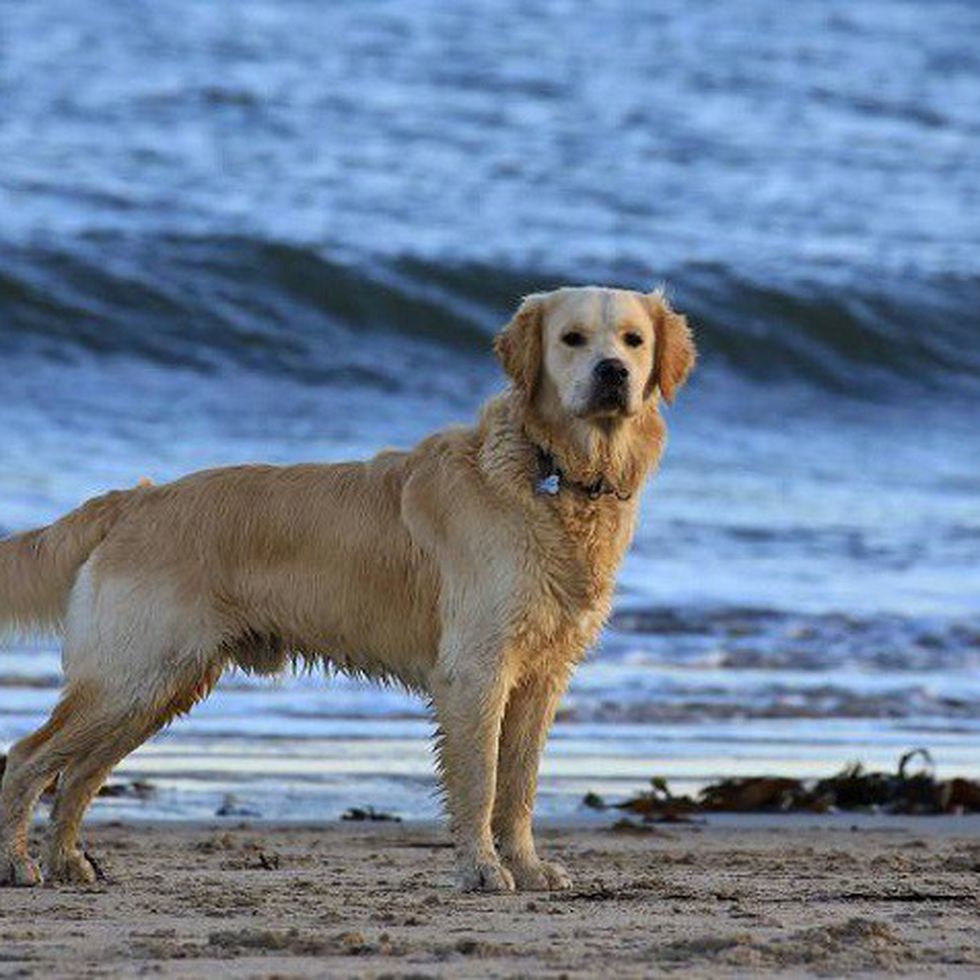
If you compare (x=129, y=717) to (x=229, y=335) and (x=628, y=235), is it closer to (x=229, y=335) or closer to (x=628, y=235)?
(x=229, y=335)

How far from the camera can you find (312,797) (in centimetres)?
760

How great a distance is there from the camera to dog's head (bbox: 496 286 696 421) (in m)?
5.94

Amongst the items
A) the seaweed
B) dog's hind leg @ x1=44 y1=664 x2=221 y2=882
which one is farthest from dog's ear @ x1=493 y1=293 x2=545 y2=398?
the seaweed

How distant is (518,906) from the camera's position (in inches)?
216

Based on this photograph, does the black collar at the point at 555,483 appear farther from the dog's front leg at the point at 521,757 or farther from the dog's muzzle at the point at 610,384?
the dog's front leg at the point at 521,757

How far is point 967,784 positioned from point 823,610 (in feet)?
12.2

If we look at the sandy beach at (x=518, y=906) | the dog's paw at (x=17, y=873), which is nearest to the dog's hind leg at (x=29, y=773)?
the dog's paw at (x=17, y=873)

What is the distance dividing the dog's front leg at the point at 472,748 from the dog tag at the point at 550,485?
421 millimetres

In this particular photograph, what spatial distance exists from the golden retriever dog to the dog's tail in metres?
0.07

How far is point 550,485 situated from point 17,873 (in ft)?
5.29

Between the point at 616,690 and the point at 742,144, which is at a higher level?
the point at 742,144

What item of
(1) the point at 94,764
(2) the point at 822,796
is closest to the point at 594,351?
(1) the point at 94,764

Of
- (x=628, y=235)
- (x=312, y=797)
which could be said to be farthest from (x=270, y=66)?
(x=312, y=797)

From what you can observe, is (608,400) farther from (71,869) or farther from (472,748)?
(71,869)
